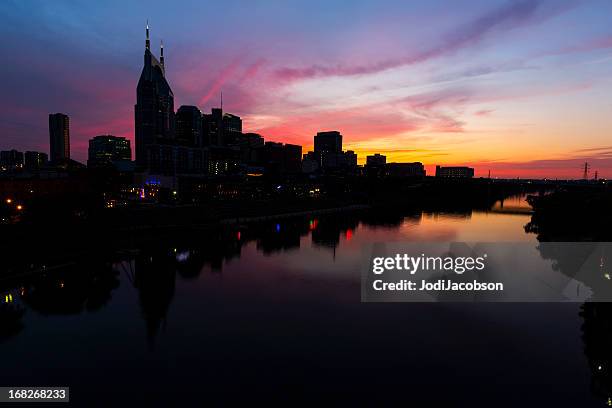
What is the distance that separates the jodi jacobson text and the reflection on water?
7.53 ft

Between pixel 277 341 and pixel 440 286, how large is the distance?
1257 cm

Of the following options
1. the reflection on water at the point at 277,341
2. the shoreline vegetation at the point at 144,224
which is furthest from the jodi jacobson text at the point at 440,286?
the shoreline vegetation at the point at 144,224

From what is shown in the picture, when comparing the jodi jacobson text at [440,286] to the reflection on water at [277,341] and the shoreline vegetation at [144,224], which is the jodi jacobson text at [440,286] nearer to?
the reflection on water at [277,341]

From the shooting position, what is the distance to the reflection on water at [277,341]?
14719 mm

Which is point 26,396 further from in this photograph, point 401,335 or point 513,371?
point 513,371

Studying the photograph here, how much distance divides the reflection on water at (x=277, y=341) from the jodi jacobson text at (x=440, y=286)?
2295 millimetres

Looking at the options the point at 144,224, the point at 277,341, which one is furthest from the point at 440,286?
the point at 144,224

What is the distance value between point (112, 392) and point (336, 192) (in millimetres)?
107204

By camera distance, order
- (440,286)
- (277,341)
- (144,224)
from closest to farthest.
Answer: (277,341) → (440,286) → (144,224)

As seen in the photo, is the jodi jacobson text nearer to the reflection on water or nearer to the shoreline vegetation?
the reflection on water

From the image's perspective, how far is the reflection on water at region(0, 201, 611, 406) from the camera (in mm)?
14719

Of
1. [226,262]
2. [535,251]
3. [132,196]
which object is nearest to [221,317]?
[226,262]

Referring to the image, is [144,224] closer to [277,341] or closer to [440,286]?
[277,341]

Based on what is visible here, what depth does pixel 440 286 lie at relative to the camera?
25750mm
